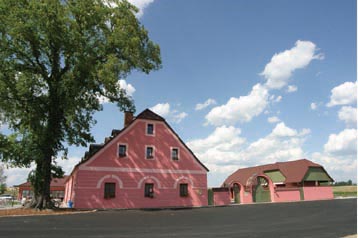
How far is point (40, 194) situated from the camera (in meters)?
25.8

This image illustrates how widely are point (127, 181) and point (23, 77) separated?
1339 centimetres

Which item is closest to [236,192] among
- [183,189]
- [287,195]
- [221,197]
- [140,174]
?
[221,197]

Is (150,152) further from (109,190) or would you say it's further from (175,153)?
(109,190)

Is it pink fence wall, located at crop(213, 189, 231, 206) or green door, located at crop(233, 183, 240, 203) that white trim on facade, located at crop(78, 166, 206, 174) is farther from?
green door, located at crop(233, 183, 240, 203)

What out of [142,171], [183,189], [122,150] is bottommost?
[183,189]

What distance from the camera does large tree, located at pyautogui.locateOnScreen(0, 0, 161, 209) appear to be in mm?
23672

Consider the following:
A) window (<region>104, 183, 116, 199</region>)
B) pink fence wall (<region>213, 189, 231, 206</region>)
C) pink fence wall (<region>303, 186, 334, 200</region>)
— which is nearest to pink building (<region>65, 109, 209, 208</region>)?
window (<region>104, 183, 116, 199</region>)

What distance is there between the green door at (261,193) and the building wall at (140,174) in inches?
441

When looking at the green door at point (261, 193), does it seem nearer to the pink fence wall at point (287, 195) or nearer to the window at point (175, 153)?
the pink fence wall at point (287, 195)

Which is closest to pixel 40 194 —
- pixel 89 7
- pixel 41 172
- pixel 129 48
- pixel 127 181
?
pixel 41 172

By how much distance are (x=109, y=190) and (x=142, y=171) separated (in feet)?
12.4

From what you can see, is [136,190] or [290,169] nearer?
[136,190]

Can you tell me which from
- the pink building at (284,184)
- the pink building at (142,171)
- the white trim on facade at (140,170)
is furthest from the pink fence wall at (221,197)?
the pink building at (284,184)

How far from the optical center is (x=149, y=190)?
3103cm
